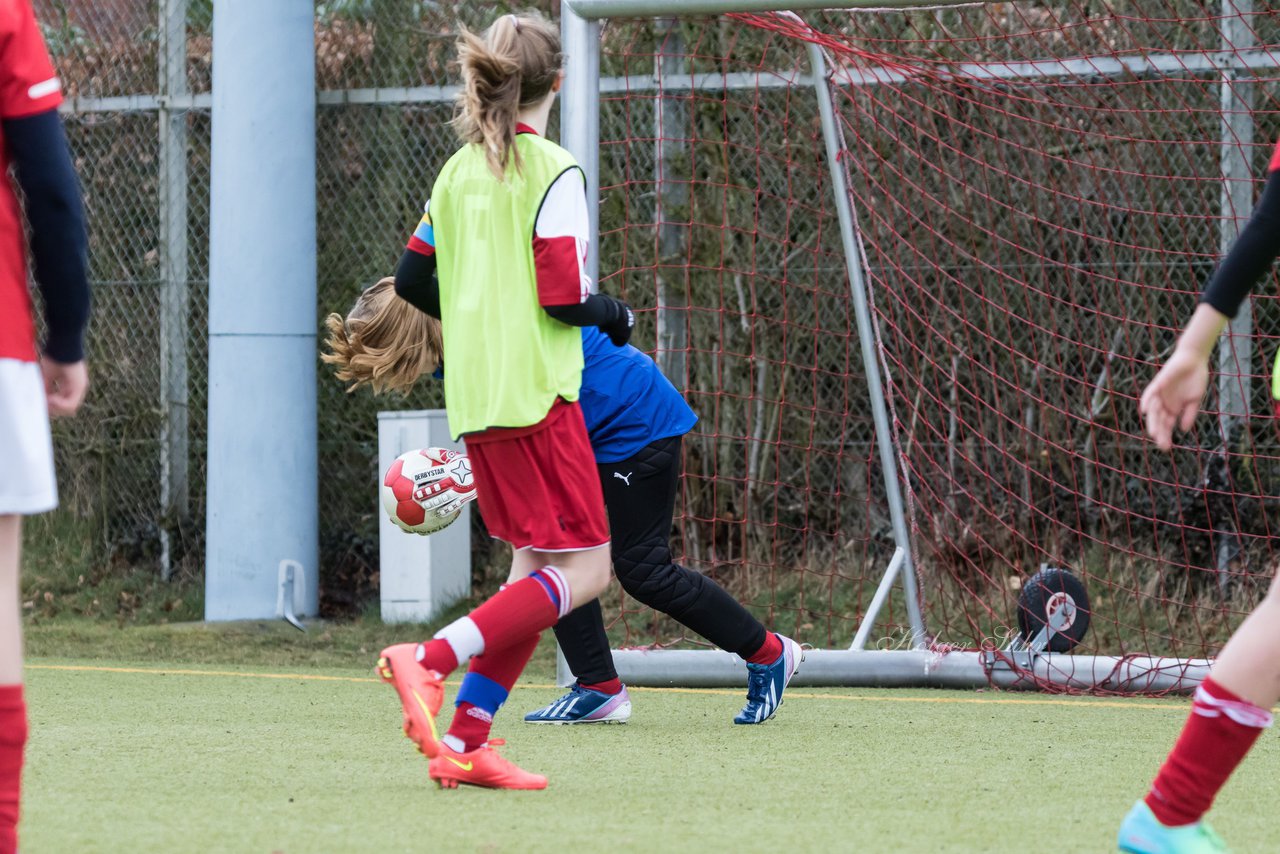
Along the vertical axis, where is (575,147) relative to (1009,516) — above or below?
above

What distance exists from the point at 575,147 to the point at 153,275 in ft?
12.5

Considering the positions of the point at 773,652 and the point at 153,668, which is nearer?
the point at 773,652

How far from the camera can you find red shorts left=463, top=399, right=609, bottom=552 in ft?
11.5

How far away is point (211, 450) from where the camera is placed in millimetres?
7883

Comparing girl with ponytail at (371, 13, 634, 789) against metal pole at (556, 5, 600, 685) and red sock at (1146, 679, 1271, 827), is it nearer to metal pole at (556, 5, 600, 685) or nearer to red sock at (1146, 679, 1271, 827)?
red sock at (1146, 679, 1271, 827)

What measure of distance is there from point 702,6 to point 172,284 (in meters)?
4.03

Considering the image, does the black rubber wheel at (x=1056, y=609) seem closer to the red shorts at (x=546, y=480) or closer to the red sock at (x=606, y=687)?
the red sock at (x=606, y=687)

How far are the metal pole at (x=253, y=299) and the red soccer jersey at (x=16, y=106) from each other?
5.35m

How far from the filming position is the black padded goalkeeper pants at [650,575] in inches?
187

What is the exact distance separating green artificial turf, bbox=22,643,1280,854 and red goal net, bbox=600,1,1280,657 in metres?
1.66

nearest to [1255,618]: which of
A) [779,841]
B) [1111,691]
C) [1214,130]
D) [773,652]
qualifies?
[779,841]

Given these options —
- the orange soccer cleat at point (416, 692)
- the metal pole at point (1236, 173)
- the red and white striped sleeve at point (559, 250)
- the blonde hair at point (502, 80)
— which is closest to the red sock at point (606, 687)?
the orange soccer cleat at point (416, 692)

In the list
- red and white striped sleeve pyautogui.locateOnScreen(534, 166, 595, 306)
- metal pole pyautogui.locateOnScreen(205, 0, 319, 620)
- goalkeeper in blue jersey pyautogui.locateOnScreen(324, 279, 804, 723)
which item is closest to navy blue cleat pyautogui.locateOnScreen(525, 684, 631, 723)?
goalkeeper in blue jersey pyautogui.locateOnScreen(324, 279, 804, 723)

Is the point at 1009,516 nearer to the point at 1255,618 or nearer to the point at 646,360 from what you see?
the point at 646,360
